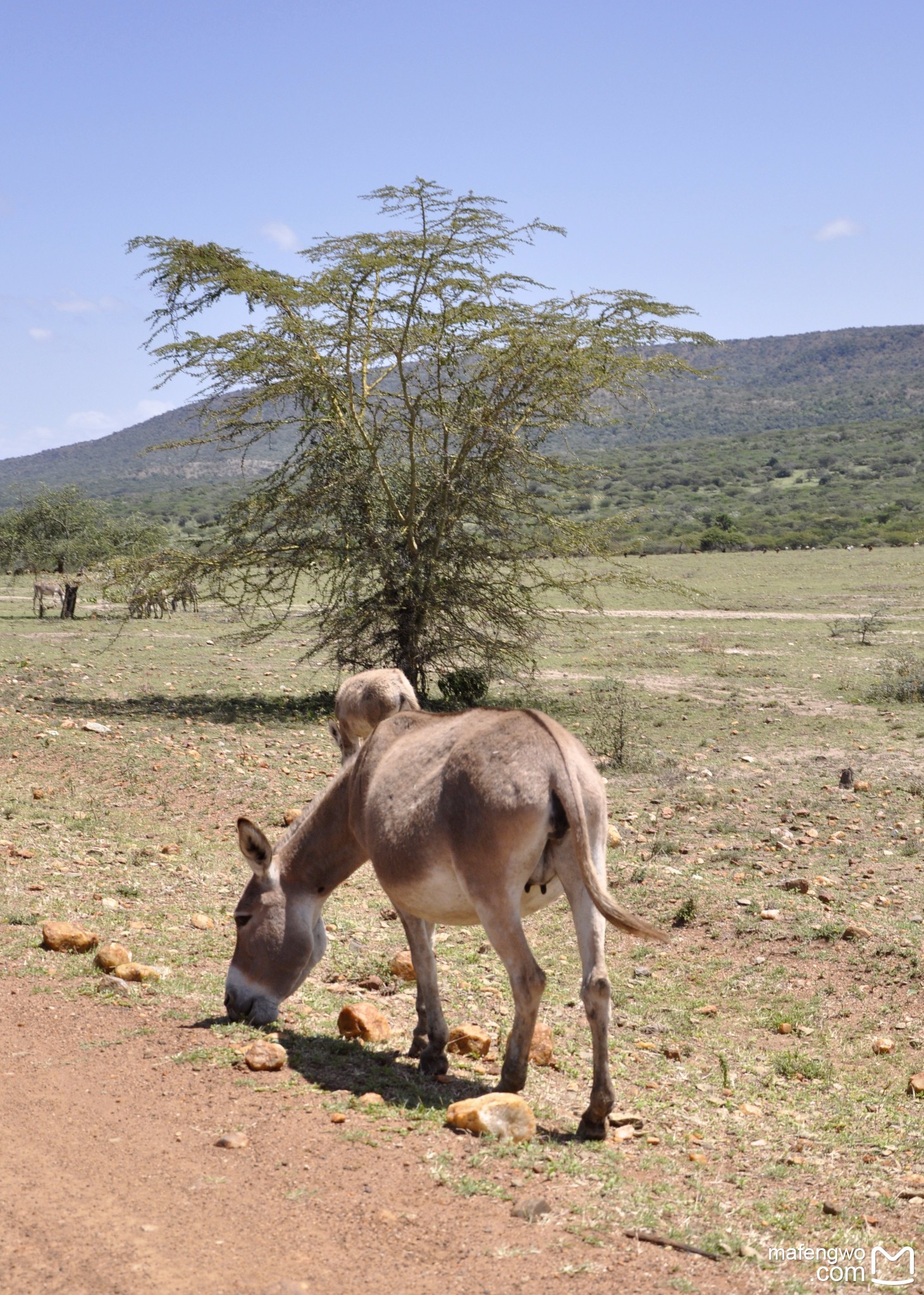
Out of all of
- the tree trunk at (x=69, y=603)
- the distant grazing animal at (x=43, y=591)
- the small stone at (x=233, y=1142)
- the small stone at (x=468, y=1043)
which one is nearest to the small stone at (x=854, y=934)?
the small stone at (x=468, y=1043)

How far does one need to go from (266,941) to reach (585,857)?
180 centimetres

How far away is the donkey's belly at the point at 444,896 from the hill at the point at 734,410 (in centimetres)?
11145

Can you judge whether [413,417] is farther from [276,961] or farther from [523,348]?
[276,961]

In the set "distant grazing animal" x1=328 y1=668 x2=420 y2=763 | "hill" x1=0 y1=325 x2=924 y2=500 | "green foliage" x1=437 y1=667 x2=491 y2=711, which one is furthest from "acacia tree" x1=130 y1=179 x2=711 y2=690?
"hill" x1=0 y1=325 x2=924 y2=500

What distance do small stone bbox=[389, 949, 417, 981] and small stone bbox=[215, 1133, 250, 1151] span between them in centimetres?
253

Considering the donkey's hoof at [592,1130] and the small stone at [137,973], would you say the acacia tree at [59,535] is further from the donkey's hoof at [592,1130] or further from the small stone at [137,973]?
the donkey's hoof at [592,1130]

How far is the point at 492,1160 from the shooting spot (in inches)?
175

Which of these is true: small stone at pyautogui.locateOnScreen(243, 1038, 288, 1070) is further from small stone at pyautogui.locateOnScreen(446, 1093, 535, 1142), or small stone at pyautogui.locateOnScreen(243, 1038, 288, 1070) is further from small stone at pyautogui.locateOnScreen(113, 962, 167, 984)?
small stone at pyautogui.locateOnScreen(113, 962, 167, 984)

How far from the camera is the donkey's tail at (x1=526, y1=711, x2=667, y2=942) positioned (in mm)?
4664

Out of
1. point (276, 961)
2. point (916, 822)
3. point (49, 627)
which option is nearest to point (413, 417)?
point (916, 822)

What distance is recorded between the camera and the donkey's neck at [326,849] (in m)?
5.80

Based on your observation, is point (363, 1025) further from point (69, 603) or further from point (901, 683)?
point (69, 603)

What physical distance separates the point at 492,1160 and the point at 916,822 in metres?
7.73

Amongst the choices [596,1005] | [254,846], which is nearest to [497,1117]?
[596,1005]
